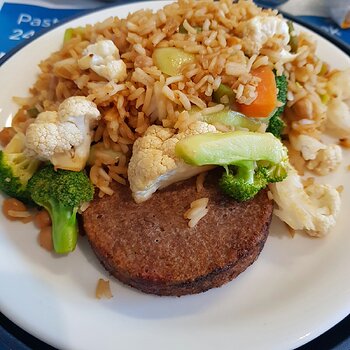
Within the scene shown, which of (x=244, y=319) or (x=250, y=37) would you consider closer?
(x=244, y=319)

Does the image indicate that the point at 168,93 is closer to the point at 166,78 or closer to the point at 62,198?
the point at 166,78

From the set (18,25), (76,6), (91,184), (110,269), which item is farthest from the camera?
(76,6)

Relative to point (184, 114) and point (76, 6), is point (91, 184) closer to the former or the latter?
point (184, 114)

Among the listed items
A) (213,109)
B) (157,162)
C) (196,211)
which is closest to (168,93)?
(213,109)

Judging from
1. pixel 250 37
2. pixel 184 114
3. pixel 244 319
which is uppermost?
pixel 250 37

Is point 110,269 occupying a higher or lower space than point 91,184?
lower

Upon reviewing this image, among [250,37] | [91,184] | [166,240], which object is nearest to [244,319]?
[166,240]
